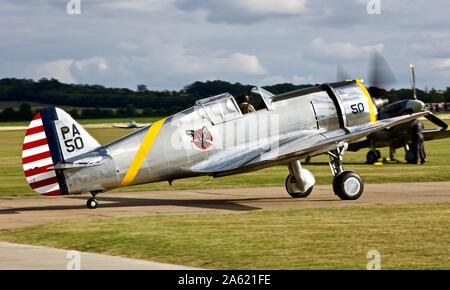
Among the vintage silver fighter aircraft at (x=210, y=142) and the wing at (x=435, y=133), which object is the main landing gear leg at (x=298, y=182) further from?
the wing at (x=435, y=133)

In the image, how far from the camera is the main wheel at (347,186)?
18848 mm

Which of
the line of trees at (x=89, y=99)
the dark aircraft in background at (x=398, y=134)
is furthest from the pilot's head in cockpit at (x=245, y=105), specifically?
the line of trees at (x=89, y=99)

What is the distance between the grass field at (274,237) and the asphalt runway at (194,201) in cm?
117

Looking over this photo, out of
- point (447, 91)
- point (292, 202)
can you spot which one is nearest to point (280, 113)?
point (292, 202)

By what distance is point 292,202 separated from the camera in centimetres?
1914

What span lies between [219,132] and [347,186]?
10.5ft

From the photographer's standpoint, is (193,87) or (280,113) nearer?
(280,113)

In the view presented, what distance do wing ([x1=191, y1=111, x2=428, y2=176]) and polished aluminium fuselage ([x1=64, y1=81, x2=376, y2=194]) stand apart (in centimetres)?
5

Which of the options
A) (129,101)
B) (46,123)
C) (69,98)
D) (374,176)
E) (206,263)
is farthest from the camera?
(129,101)

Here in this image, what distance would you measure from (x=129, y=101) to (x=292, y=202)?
64.6 meters

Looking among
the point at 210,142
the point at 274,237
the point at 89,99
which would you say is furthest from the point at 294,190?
the point at 89,99

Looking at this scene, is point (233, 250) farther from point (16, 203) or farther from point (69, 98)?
point (69, 98)

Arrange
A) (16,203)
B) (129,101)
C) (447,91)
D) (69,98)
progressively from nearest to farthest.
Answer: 1. (16,203)
2. (447,91)
3. (69,98)
4. (129,101)

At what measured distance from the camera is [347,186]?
18875mm
